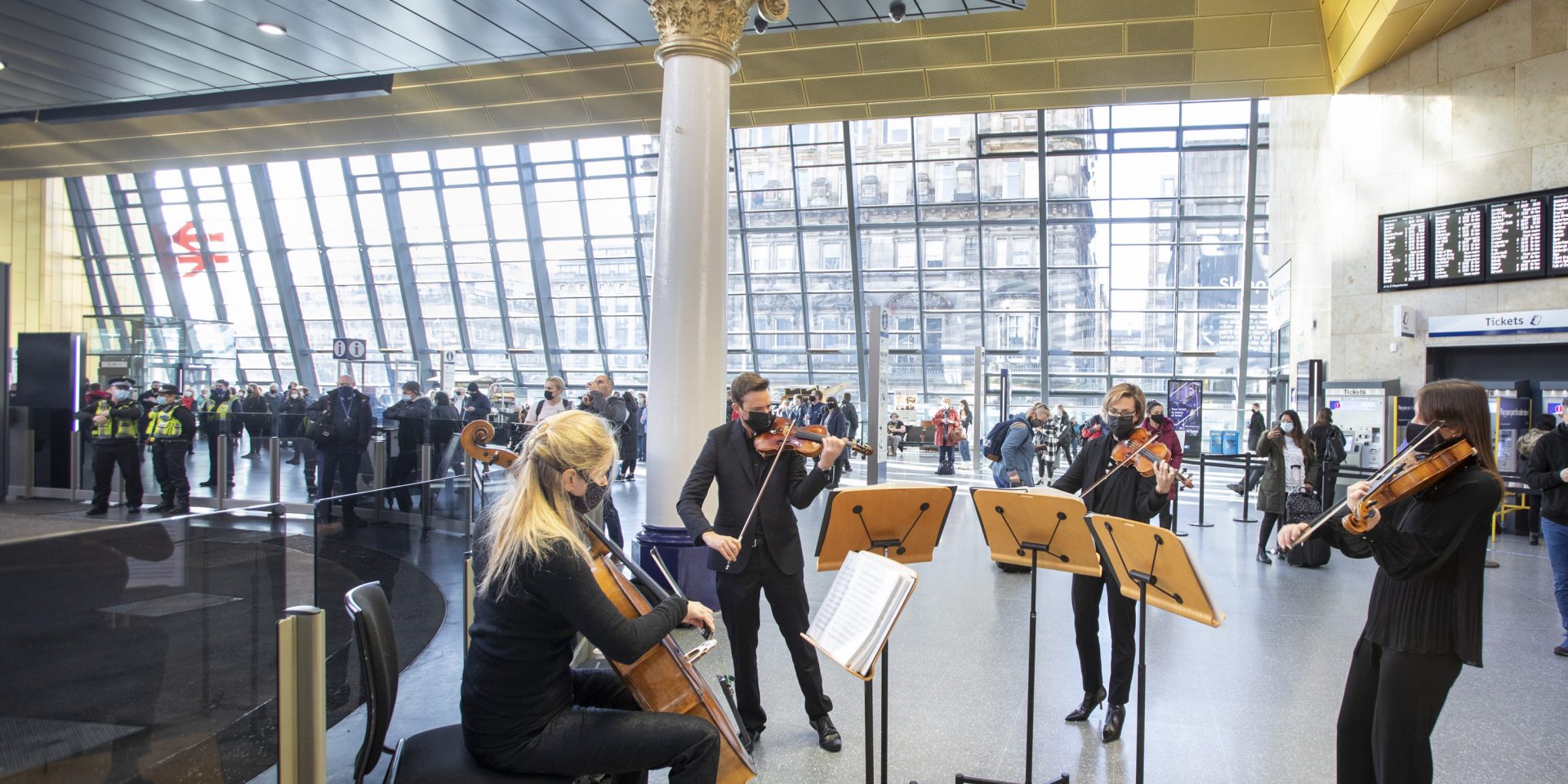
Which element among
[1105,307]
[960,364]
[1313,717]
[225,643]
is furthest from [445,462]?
[1105,307]

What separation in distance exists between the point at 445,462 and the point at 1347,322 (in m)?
10.8

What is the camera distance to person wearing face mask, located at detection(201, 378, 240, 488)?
1080 cm

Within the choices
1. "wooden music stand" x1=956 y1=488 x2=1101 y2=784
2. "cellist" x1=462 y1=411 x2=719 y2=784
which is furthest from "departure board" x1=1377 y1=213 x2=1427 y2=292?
"cellist" x1=462 y1=411 x2=719 y2=784

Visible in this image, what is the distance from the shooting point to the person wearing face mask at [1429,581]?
7.85 ft

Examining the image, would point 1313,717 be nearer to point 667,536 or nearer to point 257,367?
point 667,536

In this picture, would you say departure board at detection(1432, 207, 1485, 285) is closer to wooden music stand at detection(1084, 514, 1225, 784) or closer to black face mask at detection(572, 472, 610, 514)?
wooden music stand at detection(1084, 514, 1225, 784)

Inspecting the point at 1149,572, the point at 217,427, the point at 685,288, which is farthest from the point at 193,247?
the point at 1149,572

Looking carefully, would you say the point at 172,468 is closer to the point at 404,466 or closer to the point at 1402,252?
the point at 404,466

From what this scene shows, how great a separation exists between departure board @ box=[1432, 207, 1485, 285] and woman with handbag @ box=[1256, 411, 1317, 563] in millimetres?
3043

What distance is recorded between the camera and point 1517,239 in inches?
350

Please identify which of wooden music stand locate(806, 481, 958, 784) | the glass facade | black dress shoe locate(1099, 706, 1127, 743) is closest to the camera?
wooden music stand locate(806, 481, 958, 784)

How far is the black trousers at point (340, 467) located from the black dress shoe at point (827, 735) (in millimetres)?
7198

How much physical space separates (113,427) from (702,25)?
8.27 meters

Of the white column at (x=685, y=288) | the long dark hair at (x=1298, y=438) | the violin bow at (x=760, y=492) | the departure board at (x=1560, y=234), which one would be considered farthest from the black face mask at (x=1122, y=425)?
the departure board at (x=1560, y=234)
